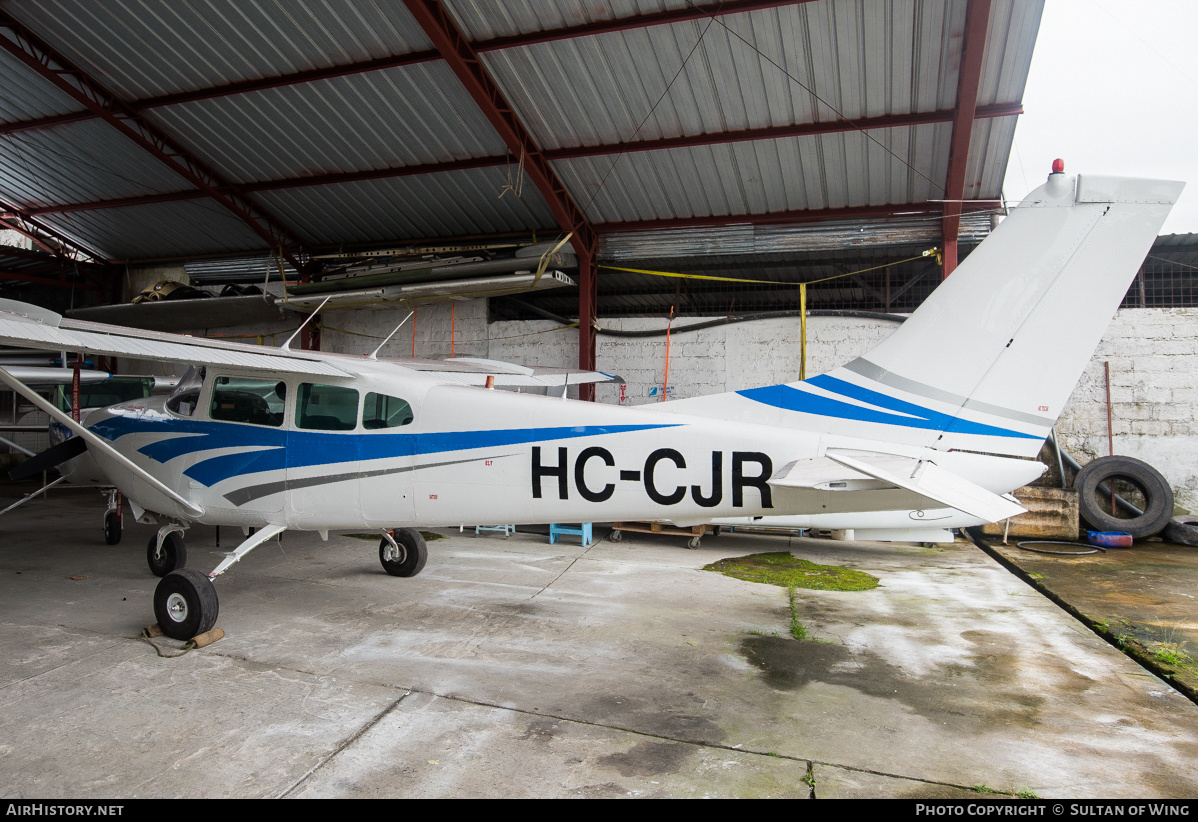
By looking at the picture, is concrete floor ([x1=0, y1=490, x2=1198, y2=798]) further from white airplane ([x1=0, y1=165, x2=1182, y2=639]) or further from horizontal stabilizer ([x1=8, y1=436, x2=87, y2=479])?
horizontal stabilizer ([x1=8, y1=436, x2=87, y2=479])

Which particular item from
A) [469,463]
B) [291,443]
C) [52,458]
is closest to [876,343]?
[469,463]

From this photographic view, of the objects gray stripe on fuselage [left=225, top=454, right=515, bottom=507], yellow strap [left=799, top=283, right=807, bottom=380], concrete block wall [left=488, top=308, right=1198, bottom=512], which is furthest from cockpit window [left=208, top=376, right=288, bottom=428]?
yellow strap [left=799, top=283, right=807, bottom=380]

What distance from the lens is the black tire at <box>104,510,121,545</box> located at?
26.8 ft

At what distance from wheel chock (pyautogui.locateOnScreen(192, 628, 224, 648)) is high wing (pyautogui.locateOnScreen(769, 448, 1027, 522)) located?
4.30 m

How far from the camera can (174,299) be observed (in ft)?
47.9

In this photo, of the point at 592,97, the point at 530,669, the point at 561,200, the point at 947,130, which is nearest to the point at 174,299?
the point at 561,200

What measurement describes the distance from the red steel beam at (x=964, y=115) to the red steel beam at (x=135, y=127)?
12.8m

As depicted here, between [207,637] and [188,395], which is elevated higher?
[188,395]

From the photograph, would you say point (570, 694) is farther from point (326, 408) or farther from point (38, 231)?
point (38, 231)

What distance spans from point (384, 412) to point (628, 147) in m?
7.14

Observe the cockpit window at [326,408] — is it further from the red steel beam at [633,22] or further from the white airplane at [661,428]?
the red steel beam at [633,22]

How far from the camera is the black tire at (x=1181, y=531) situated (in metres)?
9.32

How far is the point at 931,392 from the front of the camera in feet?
14.5

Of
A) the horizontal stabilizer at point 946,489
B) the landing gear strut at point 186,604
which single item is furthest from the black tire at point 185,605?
the horizontal stabilizer at point 946,489
